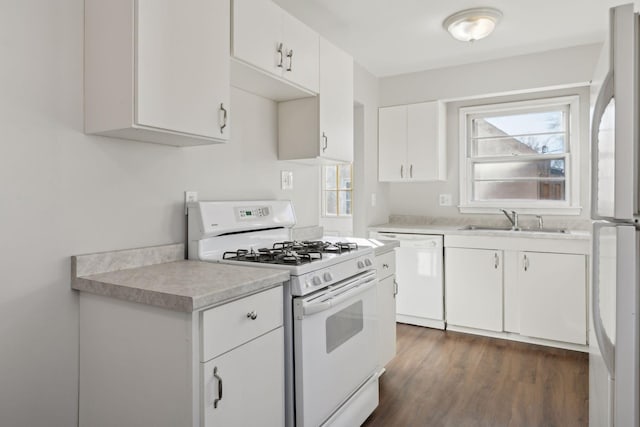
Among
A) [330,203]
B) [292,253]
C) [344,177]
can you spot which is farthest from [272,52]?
[330,203]

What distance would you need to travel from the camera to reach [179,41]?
5.20 feet

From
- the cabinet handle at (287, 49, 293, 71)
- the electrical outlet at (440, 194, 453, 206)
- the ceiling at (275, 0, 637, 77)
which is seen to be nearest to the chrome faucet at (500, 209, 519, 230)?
the electrical outlet at (440, 194, 453, 206)

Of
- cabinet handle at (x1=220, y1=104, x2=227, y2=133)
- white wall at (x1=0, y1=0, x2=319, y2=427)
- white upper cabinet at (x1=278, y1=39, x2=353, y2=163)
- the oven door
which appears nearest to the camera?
white wall at (x1=0, y1=0, x2=319, y2=427)

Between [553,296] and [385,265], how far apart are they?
5.07 feet

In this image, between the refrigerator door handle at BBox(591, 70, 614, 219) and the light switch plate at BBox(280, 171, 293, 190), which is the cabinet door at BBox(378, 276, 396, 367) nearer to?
the light switch plate at BBox(280, 171, 293, 190)

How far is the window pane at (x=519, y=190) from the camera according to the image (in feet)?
12.3

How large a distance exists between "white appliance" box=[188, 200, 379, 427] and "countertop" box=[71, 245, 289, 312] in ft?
0.42

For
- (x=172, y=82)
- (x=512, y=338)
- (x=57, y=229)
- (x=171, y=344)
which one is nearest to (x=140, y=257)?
(x=57, y=229)

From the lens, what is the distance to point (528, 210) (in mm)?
3799

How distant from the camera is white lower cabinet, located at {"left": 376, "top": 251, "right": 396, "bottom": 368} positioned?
255cm

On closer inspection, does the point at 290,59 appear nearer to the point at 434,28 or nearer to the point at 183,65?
the point at 183,65

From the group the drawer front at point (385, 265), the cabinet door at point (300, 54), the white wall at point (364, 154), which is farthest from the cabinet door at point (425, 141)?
the cabinet door at point (300, 54)

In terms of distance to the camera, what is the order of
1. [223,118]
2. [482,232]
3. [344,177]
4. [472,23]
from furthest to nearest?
[344,177], [482,232], [472,23], [223,118]

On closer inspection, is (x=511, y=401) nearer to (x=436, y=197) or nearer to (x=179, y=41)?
(x=436, y=197)
